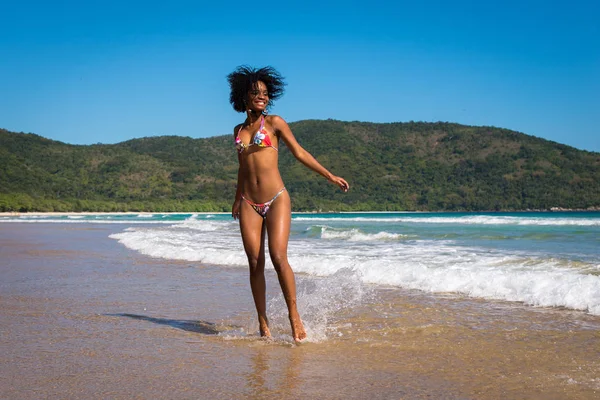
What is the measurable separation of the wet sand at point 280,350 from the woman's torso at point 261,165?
1.13 metres

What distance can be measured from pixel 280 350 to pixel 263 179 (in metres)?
1.27

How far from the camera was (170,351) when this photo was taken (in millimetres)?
4020

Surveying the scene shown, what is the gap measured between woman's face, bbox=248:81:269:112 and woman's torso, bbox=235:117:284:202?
0.11m

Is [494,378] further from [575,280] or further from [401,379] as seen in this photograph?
[575,280]

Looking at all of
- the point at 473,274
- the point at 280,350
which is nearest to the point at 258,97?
the point at 280,350

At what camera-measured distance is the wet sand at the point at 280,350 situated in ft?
10.3

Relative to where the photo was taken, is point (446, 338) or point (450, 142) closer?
point (446, 338)

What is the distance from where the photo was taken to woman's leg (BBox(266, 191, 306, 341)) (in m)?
4.43

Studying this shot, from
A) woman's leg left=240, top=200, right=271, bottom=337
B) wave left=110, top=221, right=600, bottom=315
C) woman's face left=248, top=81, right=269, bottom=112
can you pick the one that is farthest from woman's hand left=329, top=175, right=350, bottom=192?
wave left=110, top=221, right=600, bottom=315

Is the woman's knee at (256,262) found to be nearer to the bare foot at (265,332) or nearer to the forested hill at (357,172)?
the bare foot at (265,332)

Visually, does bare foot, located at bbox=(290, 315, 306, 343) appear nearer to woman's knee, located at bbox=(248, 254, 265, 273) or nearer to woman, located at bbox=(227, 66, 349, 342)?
woman, located at bbox=(227, 66, 349, 342)

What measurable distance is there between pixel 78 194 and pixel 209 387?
102797mm

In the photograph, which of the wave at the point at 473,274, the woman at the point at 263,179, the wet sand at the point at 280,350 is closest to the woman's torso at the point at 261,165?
the woman at the point at 263,179

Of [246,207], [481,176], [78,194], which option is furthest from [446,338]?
[481,176]
